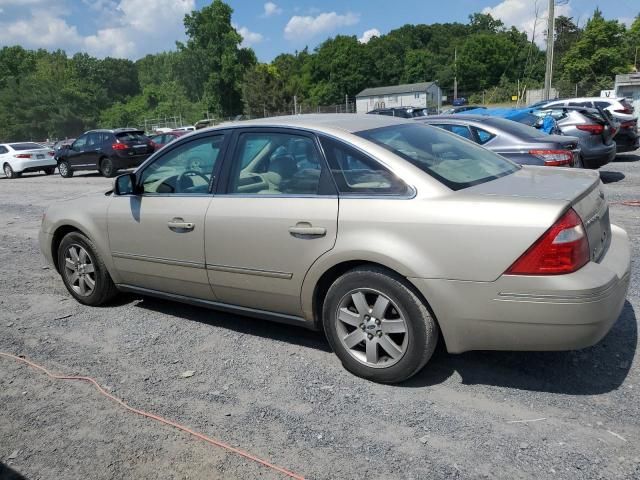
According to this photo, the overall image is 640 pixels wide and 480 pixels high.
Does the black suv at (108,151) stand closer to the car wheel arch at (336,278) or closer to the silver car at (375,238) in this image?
the silver car at (375,238)

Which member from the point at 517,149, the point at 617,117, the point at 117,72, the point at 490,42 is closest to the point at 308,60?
the point at 490,42

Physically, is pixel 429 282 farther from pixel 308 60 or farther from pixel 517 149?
pixel 308 60

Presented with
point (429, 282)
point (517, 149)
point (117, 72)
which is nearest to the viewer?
point (429, 282)

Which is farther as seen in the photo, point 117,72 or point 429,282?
point 117,72

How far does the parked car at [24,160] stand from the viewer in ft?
73.7

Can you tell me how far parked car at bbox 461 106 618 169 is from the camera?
34.2 ft

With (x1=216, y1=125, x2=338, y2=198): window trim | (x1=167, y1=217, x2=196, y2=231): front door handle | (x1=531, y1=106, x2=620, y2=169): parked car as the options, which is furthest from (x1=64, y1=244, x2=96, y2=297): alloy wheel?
(x1=531, y1=106, x2=620, y2=169): parked car

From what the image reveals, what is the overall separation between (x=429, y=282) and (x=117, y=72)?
143 metres

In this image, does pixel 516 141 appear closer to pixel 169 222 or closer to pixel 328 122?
pixel 328 122

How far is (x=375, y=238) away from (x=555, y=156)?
5525 millimetres

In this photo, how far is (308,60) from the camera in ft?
366

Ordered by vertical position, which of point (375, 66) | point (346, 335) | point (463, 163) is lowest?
point (346, 335)

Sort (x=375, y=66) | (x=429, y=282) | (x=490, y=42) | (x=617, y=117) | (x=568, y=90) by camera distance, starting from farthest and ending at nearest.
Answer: (x=375, y=66)
(x=490, y=42)
(x=568, y=90)
(x=617, y=117)
(x=429, y=282)

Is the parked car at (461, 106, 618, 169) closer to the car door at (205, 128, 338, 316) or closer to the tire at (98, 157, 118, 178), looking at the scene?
the car door at (205, 128, 338, 316)
